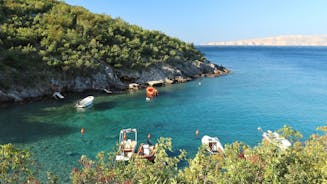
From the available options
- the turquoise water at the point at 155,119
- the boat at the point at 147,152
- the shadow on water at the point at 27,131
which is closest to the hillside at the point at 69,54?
the turquoise water at the point at 155,119

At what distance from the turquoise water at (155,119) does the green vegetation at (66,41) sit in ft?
26.1

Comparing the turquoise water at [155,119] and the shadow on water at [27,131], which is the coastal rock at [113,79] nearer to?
the turquoise water at [155,119]

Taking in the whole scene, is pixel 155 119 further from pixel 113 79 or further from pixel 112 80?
pixel 113 79

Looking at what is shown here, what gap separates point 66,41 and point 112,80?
1141 cm

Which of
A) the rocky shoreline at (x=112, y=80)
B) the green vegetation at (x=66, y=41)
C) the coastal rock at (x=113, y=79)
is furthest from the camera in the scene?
the green vegetation at (x=66, y=41)

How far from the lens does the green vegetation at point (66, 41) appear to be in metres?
44.6

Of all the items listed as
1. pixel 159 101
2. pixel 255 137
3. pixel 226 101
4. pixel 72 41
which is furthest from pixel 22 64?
pixel 255 137

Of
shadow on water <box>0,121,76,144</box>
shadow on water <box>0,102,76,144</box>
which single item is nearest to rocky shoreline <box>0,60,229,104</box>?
shadow on water <box>0,102,76,144</box>

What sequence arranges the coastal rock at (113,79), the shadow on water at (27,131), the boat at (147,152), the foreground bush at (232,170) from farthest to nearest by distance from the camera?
the coastal rock at (113,79) < the shadow on water at (27,131) < the boat at (147,152) < the foreground bush at (232,170)

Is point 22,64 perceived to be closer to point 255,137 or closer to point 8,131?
point 8,131

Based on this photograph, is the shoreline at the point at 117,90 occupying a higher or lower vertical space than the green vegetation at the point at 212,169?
lower

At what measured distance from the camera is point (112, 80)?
169ft

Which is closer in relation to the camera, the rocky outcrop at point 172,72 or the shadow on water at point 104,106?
the shadow on water at point 104,106

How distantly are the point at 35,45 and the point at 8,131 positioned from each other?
24.3m
